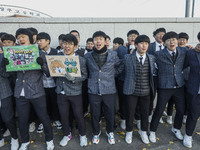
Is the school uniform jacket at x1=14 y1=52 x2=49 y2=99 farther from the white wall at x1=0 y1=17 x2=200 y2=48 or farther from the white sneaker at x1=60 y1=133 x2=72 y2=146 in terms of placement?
the white wall at x1=0 y1=17 x2=200 y2=48

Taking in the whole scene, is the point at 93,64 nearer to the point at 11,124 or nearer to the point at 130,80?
the point at 130,80

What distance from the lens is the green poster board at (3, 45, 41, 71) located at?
8.62 ft

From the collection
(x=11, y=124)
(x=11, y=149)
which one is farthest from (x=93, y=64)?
(x=11, y=149)

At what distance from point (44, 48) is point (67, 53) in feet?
3.13

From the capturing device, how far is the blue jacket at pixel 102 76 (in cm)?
299

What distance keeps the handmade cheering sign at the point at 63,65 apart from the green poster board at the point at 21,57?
0.27 m

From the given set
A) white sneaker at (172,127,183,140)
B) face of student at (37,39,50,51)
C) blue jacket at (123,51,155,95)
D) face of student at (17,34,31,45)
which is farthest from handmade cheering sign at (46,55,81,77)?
white sneaker at (172,127,183,140)

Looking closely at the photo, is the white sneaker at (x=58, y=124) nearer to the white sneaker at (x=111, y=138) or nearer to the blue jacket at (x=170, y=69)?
the white sneaker at (x=111, y=138)

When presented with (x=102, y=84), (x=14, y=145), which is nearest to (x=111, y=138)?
(x=102, y=84)

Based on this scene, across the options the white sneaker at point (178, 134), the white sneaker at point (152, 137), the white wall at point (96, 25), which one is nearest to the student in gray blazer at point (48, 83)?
the white wall at point (96, 25)

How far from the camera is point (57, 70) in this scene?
2836mm

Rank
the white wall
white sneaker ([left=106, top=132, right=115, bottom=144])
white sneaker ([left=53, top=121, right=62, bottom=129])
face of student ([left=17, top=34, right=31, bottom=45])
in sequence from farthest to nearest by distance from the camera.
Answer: the white wall → white sneaker ([left=53, top=121, right=62, bottom=129]) → white sneaker ([left=106, top=132, right=115, bottom=144]) → face of student ([left=17, top=34, right=31, bottom=45])

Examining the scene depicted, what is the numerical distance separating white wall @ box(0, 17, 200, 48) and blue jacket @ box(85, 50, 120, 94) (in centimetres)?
338

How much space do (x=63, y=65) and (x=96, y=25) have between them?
390cm
